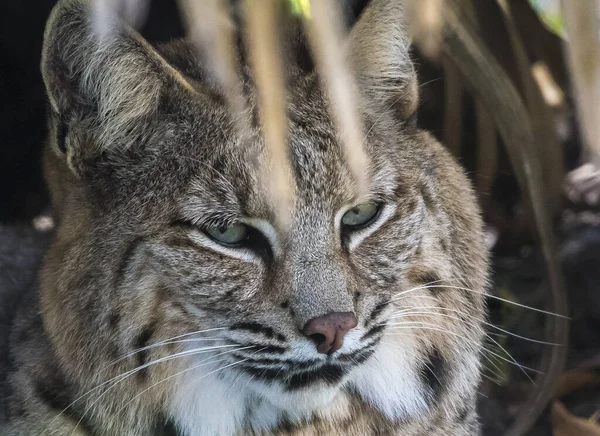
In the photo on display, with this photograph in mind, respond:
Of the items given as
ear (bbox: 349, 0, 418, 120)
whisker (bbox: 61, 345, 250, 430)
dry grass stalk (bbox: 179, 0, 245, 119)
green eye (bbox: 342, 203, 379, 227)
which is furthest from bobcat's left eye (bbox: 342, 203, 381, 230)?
dry grass stalk (bbox: 179, 0, 245, 119)

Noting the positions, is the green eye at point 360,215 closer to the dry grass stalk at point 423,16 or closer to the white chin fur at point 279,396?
the white chin fur at point 279,396

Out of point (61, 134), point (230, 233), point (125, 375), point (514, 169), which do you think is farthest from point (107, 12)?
point (514, 169)

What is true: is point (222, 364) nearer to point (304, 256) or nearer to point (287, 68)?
Result: point (304, 256)

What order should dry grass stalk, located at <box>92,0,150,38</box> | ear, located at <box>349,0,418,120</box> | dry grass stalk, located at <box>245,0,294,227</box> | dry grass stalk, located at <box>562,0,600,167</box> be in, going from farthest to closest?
ear, located at <box>349,0,418,120</box>
dry grass stalk, located at <box>92,0,150,38</box>
dry grass stalk, located at <box>562,0,600,167</box>
dry grass stalk, located at <box>245,0,294,227</box>

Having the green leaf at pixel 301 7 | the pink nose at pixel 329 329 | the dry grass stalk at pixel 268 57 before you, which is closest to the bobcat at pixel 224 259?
the pink nose at pixel 329 329

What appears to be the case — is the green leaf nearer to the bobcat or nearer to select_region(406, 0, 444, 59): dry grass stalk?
the bobcat

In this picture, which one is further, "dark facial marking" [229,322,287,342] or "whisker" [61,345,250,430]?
"whisker" [61,345,250,430]

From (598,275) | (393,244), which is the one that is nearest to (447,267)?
(393,244)
